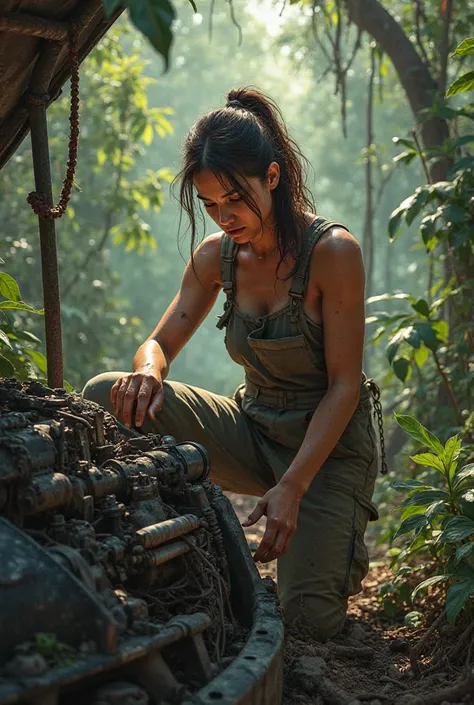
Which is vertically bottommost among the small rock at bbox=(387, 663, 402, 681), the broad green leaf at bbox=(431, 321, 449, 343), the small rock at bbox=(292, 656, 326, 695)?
the small rock at bbox=(387, 663, 402, 681)

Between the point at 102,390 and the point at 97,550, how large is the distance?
1.38 meters

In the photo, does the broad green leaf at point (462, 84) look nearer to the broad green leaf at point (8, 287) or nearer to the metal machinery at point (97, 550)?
the metal machinery at point (97, 550)

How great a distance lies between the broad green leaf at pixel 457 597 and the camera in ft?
9.45

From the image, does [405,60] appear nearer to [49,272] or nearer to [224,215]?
[224,215]

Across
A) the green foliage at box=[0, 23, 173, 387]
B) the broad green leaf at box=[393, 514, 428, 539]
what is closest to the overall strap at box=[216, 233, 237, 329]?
the broad green leaf at box=[393, 514, 428, 539]

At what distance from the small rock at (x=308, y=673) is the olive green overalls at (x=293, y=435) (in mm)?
469

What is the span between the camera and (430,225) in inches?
181

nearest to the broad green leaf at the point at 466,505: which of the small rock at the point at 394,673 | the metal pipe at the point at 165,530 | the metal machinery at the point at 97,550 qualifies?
the small rock at the point at 394,673

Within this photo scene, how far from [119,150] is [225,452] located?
762 centimetres

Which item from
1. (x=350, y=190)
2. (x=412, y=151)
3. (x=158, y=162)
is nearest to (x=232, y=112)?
(x=412, y=151)

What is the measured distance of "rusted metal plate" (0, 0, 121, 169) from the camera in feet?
10.1

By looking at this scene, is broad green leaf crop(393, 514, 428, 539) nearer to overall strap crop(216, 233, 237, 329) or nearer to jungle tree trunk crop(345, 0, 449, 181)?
overall strap crop(216, 233, 237, 329)

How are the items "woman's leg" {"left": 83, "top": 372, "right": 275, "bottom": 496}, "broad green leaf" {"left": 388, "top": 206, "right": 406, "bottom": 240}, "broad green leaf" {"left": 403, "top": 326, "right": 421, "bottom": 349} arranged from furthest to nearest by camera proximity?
"broad green leaf" {"left": 388, "top": 206, "right": 406, "bottom": 240}
"broad green leaf" {"left": 403, "top": 326, "right": 421, "bottom": 349}
"woman's leg" {"left": 83, "top": 372, "right": 275, "bottom": 496}

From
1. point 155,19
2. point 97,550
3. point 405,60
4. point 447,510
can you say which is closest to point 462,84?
point 447,510
